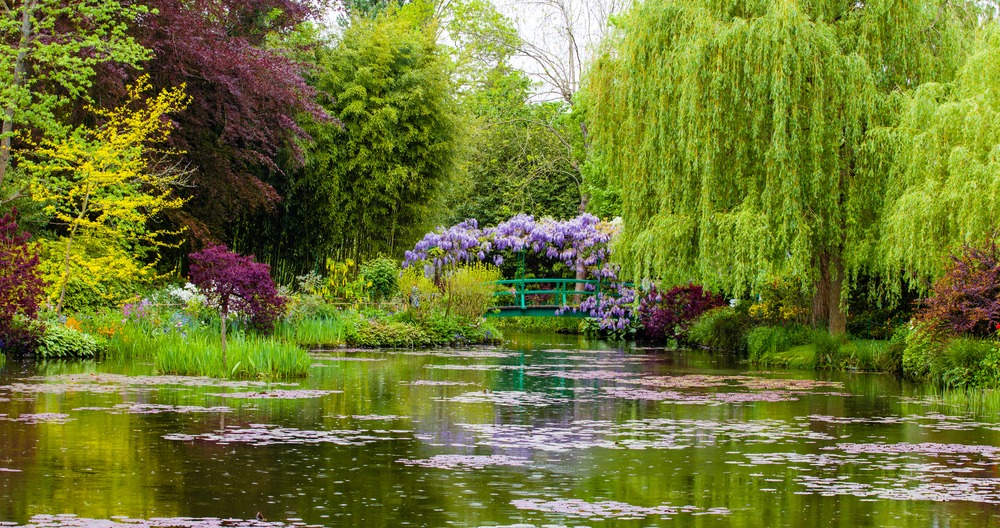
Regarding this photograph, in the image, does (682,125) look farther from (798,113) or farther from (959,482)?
(959,482)

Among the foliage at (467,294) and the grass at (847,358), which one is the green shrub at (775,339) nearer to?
the grass at (847,358)

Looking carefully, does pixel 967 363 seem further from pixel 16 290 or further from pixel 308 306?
pixel 16 290

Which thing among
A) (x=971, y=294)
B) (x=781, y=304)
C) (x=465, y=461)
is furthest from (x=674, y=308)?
(x=465, y=461)

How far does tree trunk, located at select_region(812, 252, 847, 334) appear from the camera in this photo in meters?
20.1

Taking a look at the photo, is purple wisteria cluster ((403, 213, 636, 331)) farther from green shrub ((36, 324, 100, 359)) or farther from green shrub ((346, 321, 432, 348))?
green shrub ((36, 324, 100, 359))

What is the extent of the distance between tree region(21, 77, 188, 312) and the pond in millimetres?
3997

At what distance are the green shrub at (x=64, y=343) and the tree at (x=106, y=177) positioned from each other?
903 millimetres

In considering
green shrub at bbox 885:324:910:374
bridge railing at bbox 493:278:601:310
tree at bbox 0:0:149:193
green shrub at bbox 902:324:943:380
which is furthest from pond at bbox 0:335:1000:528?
bridge railing at bbox 493:278:601:310

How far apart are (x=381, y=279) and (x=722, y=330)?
24.5 ft

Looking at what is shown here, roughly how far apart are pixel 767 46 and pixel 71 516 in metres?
14.4

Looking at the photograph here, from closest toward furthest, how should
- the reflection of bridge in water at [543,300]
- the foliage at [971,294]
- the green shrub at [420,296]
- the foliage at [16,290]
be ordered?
1. the foliage at [971,294]
2. the foliage at [16,290]
3. the green shrub at [420,296]
4. the reflection of bridge in water at [543,300]

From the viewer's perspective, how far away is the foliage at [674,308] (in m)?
27.5

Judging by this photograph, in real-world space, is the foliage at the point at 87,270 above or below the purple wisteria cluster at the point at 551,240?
below

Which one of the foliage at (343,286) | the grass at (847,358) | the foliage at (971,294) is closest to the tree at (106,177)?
the foliage at (343,286)
